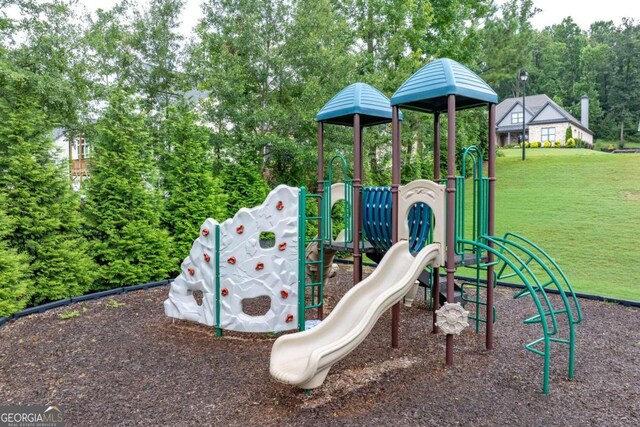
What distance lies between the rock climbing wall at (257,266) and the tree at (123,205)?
2969 mm

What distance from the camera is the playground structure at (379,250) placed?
426 centimetres

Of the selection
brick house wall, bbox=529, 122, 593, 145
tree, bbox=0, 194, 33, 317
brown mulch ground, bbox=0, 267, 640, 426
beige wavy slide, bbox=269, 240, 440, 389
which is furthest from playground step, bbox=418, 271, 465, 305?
brick house wall, bbox=529, 122, 593, 145

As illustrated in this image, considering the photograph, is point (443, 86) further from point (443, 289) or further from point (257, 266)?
point (443, 289)

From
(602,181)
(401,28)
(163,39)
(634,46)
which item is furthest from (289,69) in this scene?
(634,46)

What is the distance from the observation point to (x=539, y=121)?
3784 centimetres

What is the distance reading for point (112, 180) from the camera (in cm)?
754

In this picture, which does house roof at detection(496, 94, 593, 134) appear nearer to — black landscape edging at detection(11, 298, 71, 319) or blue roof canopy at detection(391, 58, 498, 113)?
blue roof canopy at detection(391, 58, 498, 113)

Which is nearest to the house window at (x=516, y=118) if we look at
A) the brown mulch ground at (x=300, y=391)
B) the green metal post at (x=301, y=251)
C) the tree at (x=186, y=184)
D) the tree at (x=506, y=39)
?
the tree at (x=506, y=39)

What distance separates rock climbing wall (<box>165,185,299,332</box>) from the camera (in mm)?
5094

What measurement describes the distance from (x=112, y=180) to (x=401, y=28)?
10546 millimetres

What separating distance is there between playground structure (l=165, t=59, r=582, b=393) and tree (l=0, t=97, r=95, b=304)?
2308mm

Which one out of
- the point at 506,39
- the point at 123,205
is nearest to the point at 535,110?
the point at 506,39

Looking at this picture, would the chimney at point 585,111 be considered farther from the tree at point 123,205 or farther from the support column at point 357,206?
the tree at point 123,205

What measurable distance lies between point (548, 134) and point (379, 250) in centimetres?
3772
